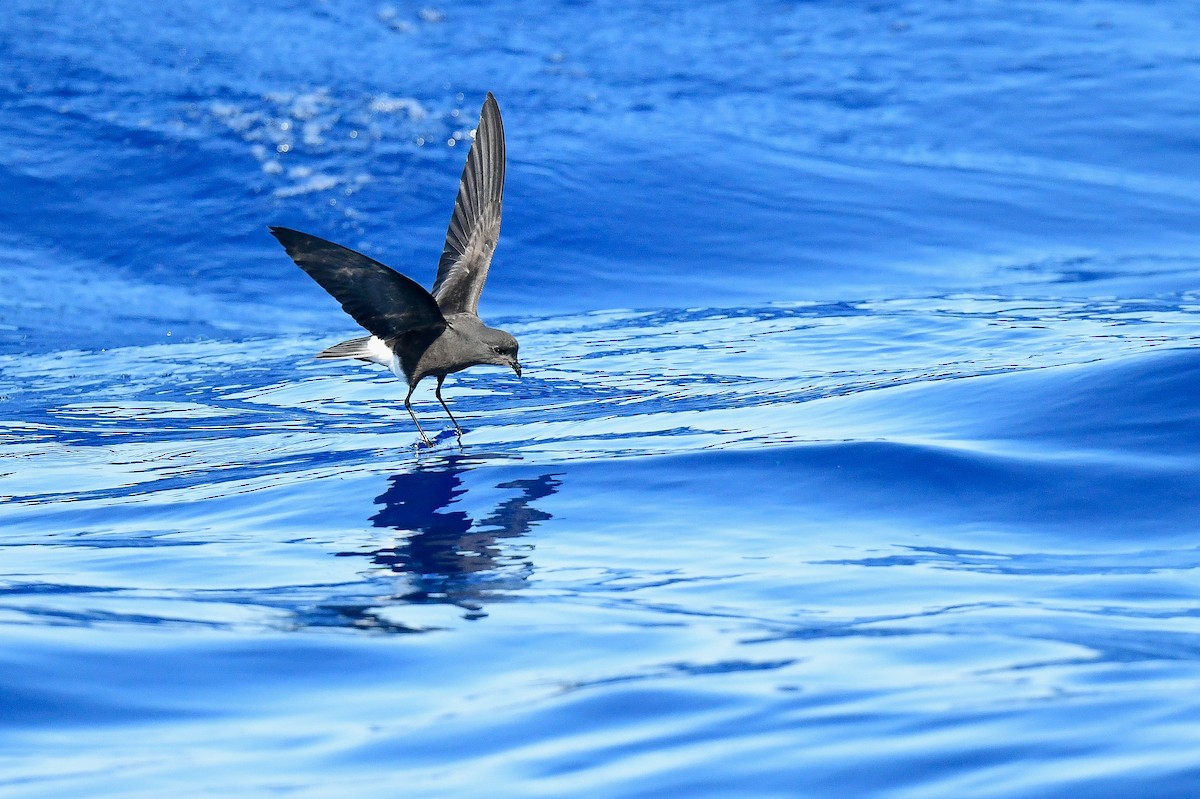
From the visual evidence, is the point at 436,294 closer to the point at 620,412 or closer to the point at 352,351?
the point at 352,351

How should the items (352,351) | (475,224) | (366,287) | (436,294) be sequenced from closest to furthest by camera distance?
1. (366,287)
2. (352,351)
3. (436,294)
4. (475,224)

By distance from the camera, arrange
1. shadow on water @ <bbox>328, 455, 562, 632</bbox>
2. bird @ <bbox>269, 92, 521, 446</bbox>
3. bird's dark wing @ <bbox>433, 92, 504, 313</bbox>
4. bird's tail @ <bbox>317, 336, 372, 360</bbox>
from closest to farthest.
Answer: shadow on water @ <bbox>328, 455, 562, 632</bbox>
bird @ <bbox>269, 92, 521, 446</bbox>
bird's tail @ <bbox>317, 336, 372, 360</bbox>
bird's dark wing @ <bbox>433, 92, 504, 313</bbox>

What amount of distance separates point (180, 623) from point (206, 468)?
3.03 metres

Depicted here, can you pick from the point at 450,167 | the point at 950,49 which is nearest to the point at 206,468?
the point at 450,167

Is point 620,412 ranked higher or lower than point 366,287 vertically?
higher

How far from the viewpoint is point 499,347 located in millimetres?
7336

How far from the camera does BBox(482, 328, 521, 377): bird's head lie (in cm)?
730

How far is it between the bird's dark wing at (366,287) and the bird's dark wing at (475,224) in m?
0.77

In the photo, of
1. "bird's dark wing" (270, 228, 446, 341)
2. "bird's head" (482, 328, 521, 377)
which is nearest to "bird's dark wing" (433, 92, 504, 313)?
"bird's head" (482, 328, 521, 377)

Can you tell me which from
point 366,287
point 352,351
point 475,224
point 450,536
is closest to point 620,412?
point 475,224

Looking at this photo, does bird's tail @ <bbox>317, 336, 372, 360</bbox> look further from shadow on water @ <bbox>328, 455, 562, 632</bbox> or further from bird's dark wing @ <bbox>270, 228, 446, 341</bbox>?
shadow on water @ <bbox>328, 455, 562, 632</bbox>

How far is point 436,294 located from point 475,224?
0.45m

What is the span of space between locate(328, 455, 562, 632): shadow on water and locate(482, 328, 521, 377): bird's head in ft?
2.15

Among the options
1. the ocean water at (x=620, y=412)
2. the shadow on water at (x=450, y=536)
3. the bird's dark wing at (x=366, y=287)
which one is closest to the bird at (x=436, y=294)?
the bird's dark wing at (x=366, y=287)
